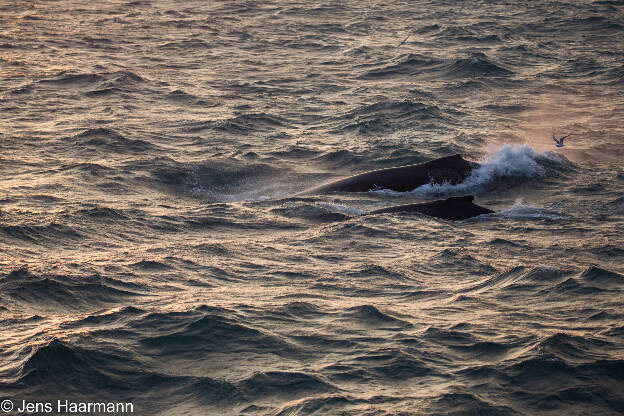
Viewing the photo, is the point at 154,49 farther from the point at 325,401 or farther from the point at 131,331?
the point at 325,401

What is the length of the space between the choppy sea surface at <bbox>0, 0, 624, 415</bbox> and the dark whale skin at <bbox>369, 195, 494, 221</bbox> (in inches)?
12.0

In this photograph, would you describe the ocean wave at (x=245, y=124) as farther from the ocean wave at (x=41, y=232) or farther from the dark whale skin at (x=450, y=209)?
the ocean wave at (x=41, y=232)

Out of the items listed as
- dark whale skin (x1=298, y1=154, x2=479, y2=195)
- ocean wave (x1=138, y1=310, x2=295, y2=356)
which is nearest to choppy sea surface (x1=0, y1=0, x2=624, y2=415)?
ocean wave (x1=138, y1=310, x2=295, y2=356)

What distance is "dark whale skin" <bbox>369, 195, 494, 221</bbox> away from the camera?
12.5m

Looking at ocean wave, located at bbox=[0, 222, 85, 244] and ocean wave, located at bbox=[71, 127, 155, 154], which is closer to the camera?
ocean wave, located at bbox=[0, 222, 85, 244]

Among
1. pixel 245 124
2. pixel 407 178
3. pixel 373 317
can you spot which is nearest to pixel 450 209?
pixel 407 178

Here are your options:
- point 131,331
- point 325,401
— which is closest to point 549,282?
point 325,401

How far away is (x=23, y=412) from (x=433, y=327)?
3973 millimetres

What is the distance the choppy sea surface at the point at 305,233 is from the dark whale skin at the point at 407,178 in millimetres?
226

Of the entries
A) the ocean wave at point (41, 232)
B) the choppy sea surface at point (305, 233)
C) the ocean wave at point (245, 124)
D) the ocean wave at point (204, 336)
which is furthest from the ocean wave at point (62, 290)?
the ocean wave at point (245, 124)

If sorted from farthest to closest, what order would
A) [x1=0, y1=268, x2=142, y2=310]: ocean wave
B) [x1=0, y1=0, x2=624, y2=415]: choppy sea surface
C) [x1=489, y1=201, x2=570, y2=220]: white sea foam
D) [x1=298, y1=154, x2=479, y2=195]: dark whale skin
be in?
1. [x1=298, y1=154, x2=479, y2=195]: dark whale skin
2. [x1=489, y1=201, x2=570, y2=220]: white sea foam
3. [x1=0, y1=268, x2=142, y2=310]: ocean wave
4. [x1=0, y1=0, x2=624, y2=415]: choppy sea surface

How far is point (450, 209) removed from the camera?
41.2 feet

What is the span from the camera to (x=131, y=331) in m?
7.75

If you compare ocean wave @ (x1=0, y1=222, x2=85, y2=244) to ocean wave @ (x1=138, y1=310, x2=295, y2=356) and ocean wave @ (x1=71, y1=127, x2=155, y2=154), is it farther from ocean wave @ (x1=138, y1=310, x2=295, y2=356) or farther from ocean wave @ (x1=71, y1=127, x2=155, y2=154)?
ocean wave @ (x1=71, y1=127, x2=155, y2=154)
